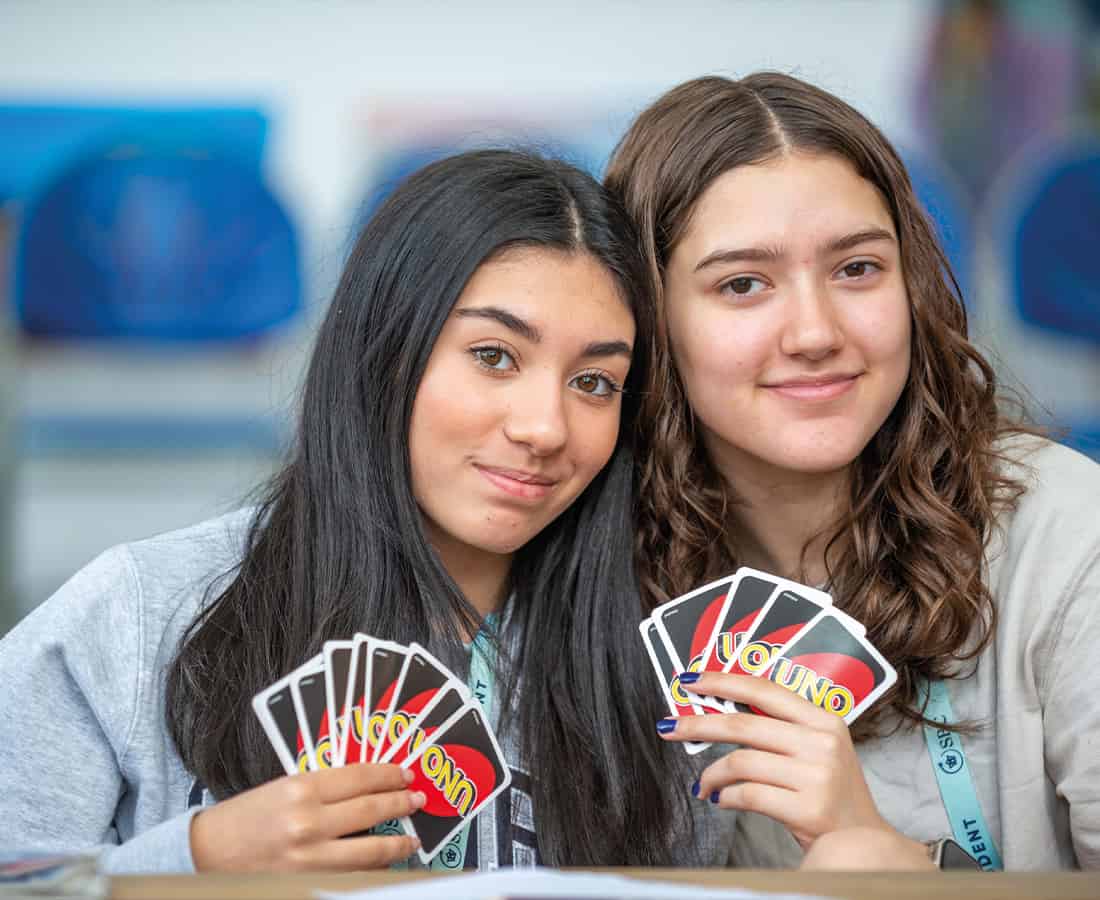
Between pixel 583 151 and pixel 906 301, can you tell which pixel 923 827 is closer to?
pixel 906 301

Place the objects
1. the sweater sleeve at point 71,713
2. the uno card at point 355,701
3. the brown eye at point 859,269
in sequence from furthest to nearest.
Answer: the brown eye at point 859,269, the sweater sleeve at point 71,713, the uno card at point 355,701

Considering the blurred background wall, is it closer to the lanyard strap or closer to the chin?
the lanyard strap

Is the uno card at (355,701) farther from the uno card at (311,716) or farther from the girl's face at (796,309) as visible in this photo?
the girl's face at (796,309)

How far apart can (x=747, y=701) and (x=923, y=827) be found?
52 centimetres

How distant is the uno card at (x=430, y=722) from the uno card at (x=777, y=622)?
1.33ft

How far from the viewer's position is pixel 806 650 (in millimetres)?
1719

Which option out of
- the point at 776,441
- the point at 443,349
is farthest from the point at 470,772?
the point at 776,441

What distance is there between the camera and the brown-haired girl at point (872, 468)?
1.89 m

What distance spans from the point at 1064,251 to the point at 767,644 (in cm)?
314

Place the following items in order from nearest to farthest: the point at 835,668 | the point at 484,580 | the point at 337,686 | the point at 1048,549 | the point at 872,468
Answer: the point at 337,686
the point at 835,668
the point at 1048,549
the point at 484,580
the point at 872,468

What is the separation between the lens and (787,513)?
2182 millimetres

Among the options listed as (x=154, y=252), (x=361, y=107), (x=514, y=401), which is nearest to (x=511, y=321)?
(x=514, y=401)

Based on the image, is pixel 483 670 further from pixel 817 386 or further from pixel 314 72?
pixel 314 72

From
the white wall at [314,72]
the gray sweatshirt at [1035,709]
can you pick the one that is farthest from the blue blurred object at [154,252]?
the gray sweatshirt at [1035,709]
